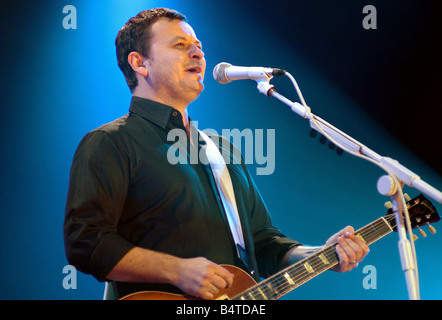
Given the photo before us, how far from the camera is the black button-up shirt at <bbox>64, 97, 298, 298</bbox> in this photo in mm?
1693

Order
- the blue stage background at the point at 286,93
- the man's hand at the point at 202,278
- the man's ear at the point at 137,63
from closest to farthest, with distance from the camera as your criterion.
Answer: the man's hand at the point at 202,278 → the man's ear at the point at 137,63 → the blue stage background at the point at 286,93

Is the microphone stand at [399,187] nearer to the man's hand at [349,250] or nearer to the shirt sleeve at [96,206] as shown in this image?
the man's hand at [349,250]

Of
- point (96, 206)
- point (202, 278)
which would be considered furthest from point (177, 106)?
point (202, 278)

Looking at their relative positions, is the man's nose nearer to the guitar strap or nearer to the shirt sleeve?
the guitar strap

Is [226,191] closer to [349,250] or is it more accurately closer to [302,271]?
[302,271]

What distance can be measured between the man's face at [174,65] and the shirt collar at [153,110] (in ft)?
0.22

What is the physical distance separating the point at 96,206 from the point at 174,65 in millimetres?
821

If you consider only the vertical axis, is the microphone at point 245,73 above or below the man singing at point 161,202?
above

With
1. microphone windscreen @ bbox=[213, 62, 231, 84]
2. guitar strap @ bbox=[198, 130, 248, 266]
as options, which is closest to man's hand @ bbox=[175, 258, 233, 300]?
guitar strap @ bbox=[198, 130, 248, 266]

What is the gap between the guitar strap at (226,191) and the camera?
2008mm

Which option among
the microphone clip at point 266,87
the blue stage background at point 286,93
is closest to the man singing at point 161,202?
the microphone clip at point 266,87

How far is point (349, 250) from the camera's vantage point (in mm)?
1936
